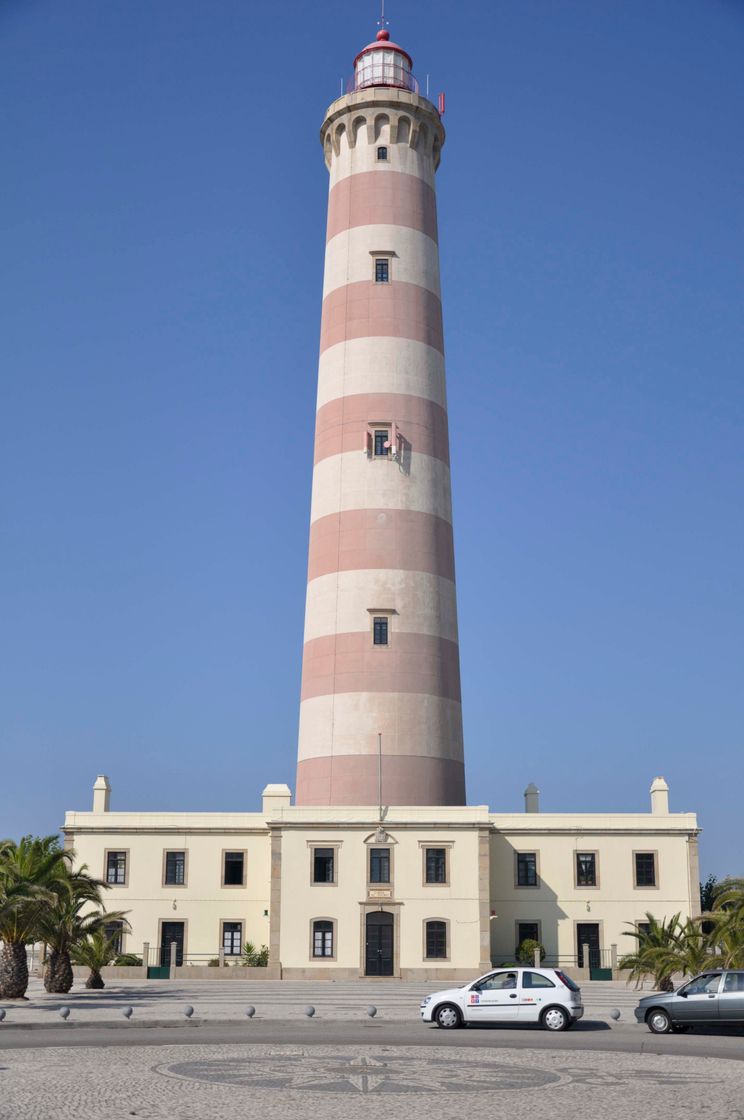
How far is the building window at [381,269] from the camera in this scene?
168 feet

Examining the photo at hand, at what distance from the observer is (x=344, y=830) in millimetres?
47094

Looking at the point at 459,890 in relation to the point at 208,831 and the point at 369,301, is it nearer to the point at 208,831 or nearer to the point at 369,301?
the point at 208,831

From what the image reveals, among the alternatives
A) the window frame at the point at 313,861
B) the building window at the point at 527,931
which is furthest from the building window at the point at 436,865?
the building window at the point at 527,931

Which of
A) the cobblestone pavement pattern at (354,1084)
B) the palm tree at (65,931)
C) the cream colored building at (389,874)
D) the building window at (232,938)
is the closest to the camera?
the cobblestone pavement pattern at (354,1084)

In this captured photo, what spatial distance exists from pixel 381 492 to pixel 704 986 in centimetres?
2599

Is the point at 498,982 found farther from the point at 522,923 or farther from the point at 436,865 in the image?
the point at 522,923

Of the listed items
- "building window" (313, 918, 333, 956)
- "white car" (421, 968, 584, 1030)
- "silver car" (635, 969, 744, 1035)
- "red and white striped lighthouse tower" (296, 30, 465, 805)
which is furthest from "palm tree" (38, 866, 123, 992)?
"silver car" (635, 969, 744, 1035)

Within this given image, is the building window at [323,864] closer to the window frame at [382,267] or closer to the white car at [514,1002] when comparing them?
the white car at [514,1002]

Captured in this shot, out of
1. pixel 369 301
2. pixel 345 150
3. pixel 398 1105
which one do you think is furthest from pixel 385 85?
pixel 398 1105

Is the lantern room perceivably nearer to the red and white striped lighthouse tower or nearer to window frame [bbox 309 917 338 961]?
the red and white striped lighthouse tower

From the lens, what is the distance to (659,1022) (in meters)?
26.5

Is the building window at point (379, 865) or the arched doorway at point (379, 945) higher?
the building window at point (379, 865)

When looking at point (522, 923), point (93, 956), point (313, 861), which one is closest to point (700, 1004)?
point (93, 956)

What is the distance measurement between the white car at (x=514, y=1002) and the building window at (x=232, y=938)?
23.6 m
